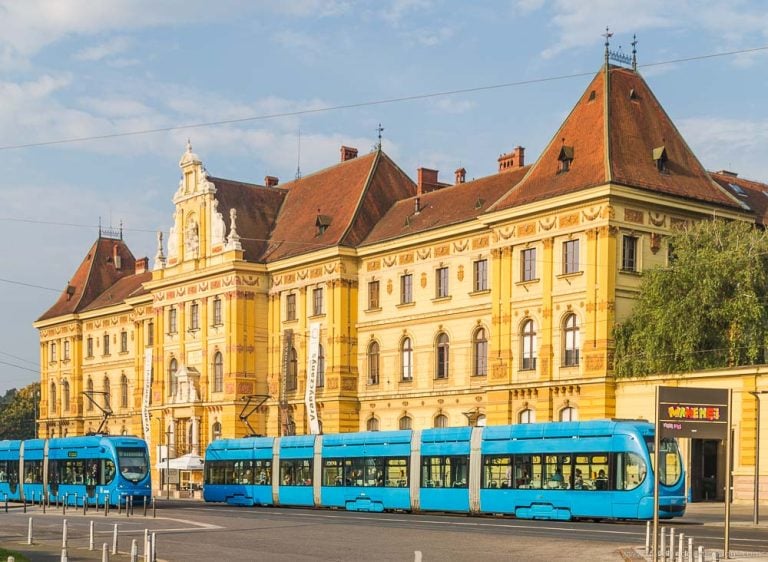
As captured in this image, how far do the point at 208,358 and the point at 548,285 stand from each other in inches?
1195

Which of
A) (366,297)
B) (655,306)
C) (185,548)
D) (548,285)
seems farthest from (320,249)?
(185,548)

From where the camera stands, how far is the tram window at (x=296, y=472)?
55844 mm

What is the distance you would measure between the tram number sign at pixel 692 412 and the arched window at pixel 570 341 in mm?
32612

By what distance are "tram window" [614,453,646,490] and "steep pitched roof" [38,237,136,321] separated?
243 ft

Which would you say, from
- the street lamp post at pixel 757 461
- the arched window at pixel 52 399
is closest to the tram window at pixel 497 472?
the street lamp post at pixel 757 461

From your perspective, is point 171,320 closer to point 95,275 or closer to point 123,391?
point 123,391

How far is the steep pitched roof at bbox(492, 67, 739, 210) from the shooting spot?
59.1 m

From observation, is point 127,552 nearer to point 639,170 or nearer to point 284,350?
point 639,170

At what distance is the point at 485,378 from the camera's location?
65.4 meters

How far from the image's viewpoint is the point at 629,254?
58.4 m

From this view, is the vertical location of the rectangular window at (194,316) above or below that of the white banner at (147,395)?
above

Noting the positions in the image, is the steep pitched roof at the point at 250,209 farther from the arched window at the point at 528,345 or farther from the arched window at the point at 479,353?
the arched window at the point at 528,345

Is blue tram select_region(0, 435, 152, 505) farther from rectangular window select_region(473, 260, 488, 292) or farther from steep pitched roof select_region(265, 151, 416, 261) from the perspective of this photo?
steep pitched roof select_region(265, 151, 416, 261)

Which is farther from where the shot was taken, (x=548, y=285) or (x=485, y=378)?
(x=485, y=378)
